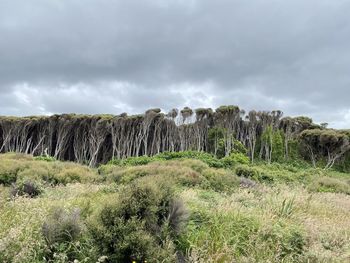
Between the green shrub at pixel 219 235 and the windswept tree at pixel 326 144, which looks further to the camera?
the windswept tree at pixel 326 144

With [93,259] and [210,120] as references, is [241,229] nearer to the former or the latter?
[93,259]

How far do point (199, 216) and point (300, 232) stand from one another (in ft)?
6.24

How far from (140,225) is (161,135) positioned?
44.5 metres

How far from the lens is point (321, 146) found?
4247cm

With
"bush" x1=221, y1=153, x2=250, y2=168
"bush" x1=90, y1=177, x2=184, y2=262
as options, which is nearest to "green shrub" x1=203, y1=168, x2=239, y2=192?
"bush" x1=90, y1=177, x2=184, y2=262

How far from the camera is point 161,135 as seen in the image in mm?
49344

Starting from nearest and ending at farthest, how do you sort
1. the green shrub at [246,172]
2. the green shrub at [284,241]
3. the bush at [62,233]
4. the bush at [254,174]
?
the bush at [62,233] → the green shrub at [284,241] → the bush at [254,174] → the green shrub at [246,172]

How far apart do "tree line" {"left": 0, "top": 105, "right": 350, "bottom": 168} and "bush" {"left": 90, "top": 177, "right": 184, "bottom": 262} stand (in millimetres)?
37868

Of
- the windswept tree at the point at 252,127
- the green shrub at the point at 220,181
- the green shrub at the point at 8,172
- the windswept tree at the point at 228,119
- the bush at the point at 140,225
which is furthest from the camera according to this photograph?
the windswept tree at the point at 252,127

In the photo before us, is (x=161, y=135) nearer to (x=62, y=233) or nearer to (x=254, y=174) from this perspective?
(x=254, y=174)

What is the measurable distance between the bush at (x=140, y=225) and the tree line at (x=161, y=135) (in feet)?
124

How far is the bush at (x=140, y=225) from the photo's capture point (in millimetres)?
4676

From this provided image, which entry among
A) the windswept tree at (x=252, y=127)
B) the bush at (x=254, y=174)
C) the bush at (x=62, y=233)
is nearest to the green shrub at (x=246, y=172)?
the bush at (x=254, y=174)

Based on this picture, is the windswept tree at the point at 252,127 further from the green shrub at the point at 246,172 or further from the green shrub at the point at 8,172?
the green shrub at the point at 8,172
